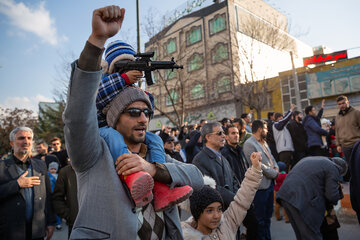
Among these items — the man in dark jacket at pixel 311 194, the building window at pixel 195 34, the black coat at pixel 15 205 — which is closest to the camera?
the black coat at pixel 15 205

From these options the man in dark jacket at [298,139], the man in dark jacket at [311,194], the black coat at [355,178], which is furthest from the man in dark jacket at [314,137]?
the man in dark jacket at [311,194]

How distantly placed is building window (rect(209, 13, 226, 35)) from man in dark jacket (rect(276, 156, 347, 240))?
94.0ft

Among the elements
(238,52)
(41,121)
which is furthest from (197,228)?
(41,121)

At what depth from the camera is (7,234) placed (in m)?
3.29

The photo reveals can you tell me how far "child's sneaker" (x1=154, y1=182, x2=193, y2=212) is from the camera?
145 cm

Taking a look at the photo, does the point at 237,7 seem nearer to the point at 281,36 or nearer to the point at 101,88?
the point at 281,36

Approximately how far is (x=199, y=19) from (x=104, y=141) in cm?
3429

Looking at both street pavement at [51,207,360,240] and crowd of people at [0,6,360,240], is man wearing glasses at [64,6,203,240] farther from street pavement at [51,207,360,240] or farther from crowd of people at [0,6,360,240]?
street pavement at [51,207,360,240]

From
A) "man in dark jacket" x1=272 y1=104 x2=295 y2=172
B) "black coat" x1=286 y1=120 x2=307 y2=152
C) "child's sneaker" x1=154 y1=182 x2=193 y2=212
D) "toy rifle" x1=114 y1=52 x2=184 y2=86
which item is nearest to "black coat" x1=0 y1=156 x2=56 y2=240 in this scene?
"toy rifle" x1=114 y1=52 x2=184 y2=86

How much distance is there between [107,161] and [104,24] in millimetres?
695

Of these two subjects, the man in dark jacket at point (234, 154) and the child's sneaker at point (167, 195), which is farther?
the man in dark jacket at point (234, 154)

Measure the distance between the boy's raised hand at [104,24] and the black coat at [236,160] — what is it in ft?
12.7

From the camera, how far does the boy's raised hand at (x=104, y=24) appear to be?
3.99 feet

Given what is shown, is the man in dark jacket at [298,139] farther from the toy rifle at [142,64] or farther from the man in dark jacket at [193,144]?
the toy rifle at [142,64]
